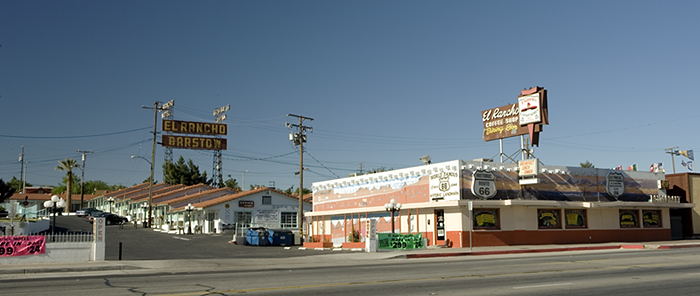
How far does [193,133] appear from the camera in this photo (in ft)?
296

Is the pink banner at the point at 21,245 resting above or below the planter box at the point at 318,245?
above

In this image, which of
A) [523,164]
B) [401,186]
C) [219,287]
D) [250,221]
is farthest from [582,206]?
[250,221]

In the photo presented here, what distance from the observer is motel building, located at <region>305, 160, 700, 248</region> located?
116ft

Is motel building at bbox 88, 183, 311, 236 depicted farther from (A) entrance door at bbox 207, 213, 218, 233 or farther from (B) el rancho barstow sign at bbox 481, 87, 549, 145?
(B) el rancho barstow sign at bbox 481, 87, 549, 145

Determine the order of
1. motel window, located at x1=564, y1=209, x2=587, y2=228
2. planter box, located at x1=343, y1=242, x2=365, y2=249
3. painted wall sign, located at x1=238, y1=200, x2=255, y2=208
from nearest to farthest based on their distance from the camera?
planter box, located at x1=343, y1=242, x2=365, y2=249 → motel window, located at x1=564, y1=209, x2=587, y2=228 → painted wall sign, located at x1=238, y1=200, x2=255, y2=208

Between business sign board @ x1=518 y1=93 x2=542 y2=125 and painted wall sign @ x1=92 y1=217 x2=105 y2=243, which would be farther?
business sign board @ x1=518 y1=93 x2=542 y2=125

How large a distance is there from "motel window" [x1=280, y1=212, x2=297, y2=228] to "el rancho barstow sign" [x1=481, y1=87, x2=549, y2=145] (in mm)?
28642

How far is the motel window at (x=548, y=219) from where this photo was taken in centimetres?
3738

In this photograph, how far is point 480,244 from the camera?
115 ft

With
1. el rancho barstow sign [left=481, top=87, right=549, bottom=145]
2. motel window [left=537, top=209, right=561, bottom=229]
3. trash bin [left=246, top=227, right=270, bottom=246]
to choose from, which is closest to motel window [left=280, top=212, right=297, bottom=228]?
trash bin [left=246, top=227, right=270, bottom=246]

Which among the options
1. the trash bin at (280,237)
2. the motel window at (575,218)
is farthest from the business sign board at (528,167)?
the trash bin at (280,237)

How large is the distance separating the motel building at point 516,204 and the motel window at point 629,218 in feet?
0.23

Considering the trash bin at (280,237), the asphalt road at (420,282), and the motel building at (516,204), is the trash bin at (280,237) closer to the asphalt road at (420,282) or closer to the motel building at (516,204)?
the motel building at (516,204)

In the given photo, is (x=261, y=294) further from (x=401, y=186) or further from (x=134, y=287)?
(x=401, y=186)
